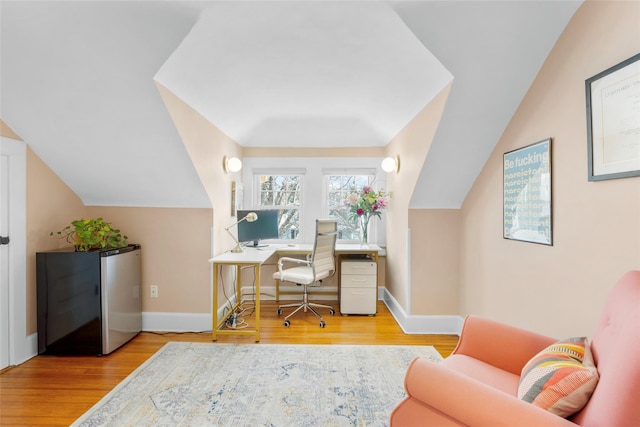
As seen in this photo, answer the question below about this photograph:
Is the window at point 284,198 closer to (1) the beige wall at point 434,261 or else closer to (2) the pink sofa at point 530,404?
(1) the beige wall at point 434,261

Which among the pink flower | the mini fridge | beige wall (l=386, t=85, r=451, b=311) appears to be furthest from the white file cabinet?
the mini fridge

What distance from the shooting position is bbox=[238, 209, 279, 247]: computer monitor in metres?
3.61

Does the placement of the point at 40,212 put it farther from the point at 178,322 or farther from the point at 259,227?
the point at 259,227

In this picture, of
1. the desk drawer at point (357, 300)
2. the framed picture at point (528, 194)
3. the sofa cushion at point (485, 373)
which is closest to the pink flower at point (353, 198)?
the desk drawer at point (357, 300)

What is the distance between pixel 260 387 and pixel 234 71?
2284 mm

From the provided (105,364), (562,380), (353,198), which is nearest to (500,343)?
(562,380)

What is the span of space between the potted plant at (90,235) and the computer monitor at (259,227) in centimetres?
119

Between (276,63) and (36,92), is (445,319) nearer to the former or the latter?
(276,63)

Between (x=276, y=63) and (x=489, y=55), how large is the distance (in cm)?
142

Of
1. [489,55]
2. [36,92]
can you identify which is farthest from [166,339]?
[489,55]

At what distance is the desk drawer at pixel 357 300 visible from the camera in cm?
353

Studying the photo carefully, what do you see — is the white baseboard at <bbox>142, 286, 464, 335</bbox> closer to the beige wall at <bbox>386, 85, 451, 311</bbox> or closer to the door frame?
the beige wall at <bbox>386, 85, 451, 311</bbox>

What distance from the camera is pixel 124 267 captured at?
2773 millimetres

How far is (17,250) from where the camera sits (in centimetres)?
240
